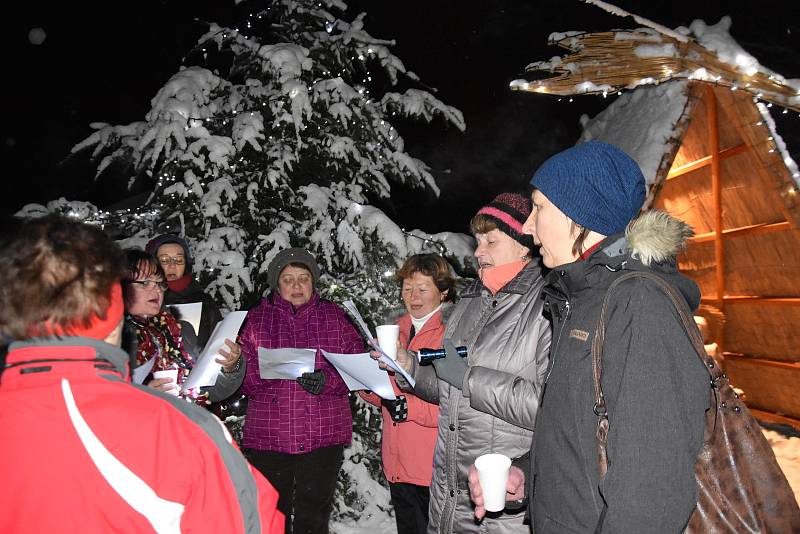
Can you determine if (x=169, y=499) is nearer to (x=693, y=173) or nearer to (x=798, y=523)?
(x=798, y=523)

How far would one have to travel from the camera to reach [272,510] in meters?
1.65

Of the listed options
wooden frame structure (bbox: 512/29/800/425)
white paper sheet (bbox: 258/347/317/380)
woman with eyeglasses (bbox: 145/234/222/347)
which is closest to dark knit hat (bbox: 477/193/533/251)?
white paper sheet (bbox: 258/347/317/380)

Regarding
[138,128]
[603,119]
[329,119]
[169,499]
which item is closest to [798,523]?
[169,499]

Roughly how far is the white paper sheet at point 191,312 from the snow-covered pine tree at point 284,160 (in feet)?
4.52

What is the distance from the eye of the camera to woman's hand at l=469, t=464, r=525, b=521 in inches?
82.9

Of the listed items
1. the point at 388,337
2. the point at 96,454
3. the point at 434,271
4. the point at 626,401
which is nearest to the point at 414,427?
the point at 388,337

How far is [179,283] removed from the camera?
4.24 meters

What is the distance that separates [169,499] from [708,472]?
153cm

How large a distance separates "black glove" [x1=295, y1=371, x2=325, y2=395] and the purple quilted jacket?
3.2 inches

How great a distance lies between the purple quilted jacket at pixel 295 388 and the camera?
402 centimetres

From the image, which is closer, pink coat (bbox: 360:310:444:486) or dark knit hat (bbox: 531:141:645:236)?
dark knit hat (bbox: 531:141:645:236)

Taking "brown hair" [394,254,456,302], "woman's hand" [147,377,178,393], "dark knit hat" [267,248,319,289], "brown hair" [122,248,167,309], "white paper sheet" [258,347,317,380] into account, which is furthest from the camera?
"dark knit hat" [267,248,319,289]

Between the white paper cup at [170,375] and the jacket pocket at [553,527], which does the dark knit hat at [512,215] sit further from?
the white paper cup at [170,375]

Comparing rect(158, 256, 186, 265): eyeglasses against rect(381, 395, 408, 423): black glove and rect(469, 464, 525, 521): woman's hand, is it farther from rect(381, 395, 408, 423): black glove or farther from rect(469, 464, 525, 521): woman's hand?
rect(469, 464, 525, 521): woman's hand
